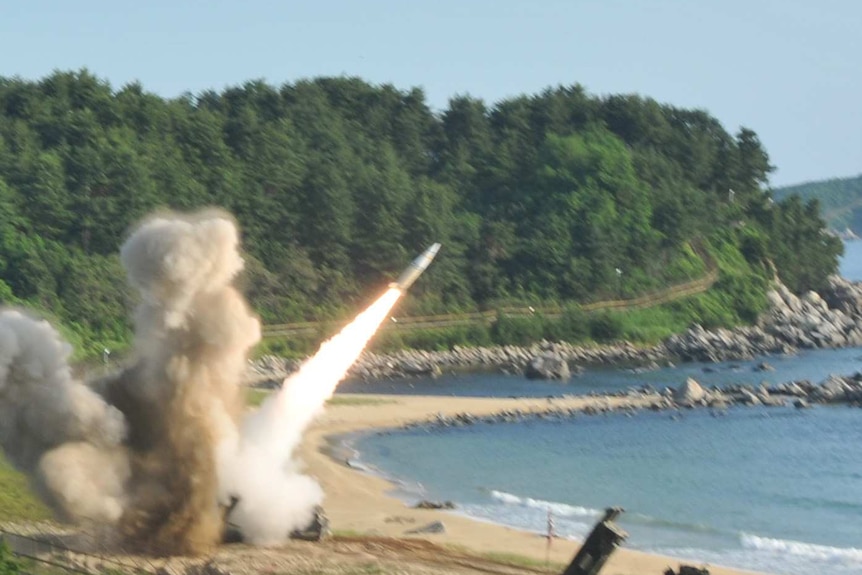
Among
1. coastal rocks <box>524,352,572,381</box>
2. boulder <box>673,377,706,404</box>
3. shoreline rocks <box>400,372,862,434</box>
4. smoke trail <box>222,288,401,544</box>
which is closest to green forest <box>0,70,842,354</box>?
coastal rocks <box>524,352,572,381</box>

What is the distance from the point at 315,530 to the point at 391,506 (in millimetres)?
9710

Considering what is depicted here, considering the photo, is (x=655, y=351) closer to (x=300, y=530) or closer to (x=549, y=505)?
(x=549, y=505)

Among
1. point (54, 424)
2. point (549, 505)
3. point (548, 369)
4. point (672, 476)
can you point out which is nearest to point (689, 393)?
point (548, 369)

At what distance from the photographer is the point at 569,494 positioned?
172 ft

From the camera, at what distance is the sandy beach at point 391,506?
39.2 m

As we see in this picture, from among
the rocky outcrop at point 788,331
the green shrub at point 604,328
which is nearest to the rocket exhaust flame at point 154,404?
the rocky outcrop at point 788,331

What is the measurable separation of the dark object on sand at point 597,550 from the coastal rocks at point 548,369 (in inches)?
2292

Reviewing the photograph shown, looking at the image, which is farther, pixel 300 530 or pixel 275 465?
pixel 300 530

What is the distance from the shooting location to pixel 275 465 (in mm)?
35281

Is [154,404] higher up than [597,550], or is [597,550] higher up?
[154,404]

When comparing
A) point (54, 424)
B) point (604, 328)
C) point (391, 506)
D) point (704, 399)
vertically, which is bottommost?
point (54, 424)

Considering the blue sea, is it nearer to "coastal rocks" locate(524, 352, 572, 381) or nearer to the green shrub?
"coastal rocks" locate(524, 352, 572, 381)

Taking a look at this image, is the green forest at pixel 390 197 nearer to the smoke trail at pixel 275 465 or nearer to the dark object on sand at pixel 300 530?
the smoke trail at pixel 275 465

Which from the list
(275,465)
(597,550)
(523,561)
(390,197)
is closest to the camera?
(597,550)
